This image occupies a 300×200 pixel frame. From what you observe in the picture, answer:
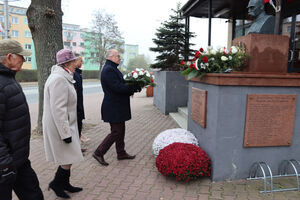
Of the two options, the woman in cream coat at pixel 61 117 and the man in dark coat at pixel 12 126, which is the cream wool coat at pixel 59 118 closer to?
the woman in cream coat at pixel 61 117

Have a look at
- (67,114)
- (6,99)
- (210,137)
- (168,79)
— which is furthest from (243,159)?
(168,79)

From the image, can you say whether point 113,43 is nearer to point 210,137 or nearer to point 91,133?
point 91,133

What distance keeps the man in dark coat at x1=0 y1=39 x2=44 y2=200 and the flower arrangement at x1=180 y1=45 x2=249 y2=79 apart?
2.31 meters

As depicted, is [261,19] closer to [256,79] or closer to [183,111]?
[256,79]

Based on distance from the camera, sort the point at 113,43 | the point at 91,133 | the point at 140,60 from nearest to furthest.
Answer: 1. the point at 91,133
2. the point at 113,43
3. the point at 140,60

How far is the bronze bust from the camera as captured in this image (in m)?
3.86

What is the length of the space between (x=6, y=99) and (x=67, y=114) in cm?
92

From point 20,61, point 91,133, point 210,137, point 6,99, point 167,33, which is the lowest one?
point 91,133

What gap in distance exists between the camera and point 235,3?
29.3 feet

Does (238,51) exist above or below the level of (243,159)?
above

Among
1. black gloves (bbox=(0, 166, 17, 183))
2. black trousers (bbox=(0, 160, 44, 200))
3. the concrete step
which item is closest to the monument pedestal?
black trousers (bbox=(0, 160, 44, 200))

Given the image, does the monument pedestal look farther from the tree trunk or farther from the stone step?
the tree trunk

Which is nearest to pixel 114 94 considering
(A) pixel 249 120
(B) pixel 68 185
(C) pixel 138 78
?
(C) pixel 138 78

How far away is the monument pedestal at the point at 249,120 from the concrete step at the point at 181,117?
311 centimetres
